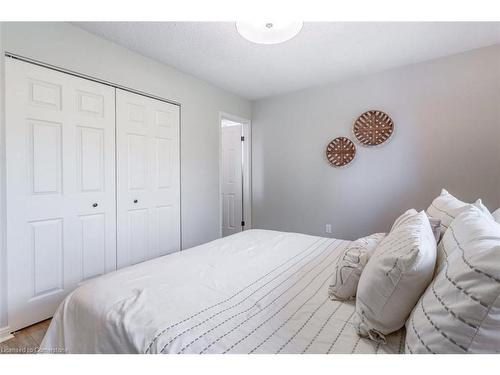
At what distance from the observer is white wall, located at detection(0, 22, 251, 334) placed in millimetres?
1827

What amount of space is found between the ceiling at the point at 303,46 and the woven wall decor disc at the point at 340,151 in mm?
785

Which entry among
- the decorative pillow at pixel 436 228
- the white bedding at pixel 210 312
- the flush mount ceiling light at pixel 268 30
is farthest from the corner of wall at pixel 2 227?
the decorative pillow at pixel 436 228

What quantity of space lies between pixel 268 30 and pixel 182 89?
1.70 m

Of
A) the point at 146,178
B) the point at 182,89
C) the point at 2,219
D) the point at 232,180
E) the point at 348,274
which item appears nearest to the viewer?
the point at 348,274

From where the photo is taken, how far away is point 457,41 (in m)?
2.26

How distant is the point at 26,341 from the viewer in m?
1.67

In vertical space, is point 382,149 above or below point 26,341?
above

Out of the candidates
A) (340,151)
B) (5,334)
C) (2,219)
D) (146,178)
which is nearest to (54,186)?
(2,219)

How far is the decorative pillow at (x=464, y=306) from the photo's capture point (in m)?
0.55

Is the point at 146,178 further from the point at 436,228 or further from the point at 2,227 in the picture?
the point at 436,228

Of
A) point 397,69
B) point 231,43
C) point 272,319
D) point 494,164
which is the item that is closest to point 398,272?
point 272,319

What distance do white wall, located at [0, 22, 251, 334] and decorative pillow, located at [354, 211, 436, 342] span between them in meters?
2.31

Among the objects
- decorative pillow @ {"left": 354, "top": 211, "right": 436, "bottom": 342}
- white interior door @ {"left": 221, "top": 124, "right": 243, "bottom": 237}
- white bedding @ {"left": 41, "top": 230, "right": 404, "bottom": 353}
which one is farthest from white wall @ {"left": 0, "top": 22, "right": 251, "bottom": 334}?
decorative pillow @ {"left": 354, "top": 211, "right": 436, "bottom": 342}
